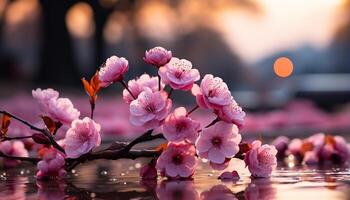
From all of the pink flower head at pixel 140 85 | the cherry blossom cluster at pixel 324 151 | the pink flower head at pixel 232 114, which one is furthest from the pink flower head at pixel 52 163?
the cherry blossom cluster at pixel 324 151

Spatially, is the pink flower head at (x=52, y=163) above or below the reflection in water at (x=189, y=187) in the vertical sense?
above

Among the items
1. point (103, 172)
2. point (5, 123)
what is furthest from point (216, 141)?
point (103, 172)

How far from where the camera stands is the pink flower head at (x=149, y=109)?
182 inches

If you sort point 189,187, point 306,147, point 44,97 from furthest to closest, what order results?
point 306,147, point 44,97, point 189,187

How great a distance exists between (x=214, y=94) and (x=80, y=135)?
29.6 inches

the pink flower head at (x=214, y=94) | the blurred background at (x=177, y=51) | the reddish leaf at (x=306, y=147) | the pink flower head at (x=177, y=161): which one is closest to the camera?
the pink flower head at (x=214, y=94)

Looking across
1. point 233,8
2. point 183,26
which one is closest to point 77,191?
point 233,8

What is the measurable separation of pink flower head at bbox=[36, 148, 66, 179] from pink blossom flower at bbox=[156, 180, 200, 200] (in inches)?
26.4

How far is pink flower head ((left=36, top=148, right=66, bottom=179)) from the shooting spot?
17.1 ft

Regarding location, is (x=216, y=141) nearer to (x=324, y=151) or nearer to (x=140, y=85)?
(x=140, y=85)

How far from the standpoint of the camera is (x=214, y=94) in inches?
183

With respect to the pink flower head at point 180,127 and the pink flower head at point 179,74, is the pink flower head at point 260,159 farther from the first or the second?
the pink flower head at point 179,74

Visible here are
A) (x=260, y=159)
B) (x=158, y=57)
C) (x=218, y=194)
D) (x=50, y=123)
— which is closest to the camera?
(x=218, y=194)

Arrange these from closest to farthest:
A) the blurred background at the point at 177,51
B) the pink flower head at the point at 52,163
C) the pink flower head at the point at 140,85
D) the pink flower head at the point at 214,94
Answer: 1. the pink flower head at the point at 214,94
2. the pink flower head at the point at 140,85
3. the pink flower head at the point at 52,163
4. the blurred background at the point at 177,51
